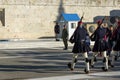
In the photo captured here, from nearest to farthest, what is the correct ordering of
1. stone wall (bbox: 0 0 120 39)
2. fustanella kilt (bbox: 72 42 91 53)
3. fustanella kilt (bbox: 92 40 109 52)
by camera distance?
fustanella kilt (bbox: 72 42 91 53), fustanella kilt (bbox: 92 40 109 52), stone wall (bbox: 0 0 120 39)

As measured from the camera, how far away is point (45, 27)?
4341cm

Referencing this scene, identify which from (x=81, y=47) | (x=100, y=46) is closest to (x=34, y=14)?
(x=100, y=46)

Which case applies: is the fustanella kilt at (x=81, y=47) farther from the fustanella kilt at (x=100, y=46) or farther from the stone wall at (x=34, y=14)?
the stone wall at (x=34, y=14)

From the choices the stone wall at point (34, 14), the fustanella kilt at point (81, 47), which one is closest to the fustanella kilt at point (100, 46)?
the fustanella kilt at point (81, 47)

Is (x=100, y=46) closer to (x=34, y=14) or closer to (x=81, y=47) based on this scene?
(x=81, y=47)

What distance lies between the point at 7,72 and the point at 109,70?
153 inches

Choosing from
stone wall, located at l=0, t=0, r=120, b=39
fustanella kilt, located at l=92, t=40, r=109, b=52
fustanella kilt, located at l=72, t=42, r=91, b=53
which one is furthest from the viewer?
stone wall, located at l=0, t=0, r=120, b=39

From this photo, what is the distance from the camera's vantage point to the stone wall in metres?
42.1

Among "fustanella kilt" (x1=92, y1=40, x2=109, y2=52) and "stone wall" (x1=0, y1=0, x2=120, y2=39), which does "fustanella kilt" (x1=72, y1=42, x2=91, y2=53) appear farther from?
"stone wall" (x1=0, y1=0, x2=120, y2=39)

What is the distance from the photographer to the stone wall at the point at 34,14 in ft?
138

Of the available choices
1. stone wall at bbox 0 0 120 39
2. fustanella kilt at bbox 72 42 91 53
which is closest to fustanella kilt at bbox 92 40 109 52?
fustanella kilt at bbox 72 42 91 53

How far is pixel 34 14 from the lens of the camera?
42938 millimetres

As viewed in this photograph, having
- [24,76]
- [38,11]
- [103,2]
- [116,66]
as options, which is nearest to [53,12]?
[38,11]

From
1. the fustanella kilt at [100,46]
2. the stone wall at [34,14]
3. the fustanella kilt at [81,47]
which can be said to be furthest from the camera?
the stone wall at [34,14]
